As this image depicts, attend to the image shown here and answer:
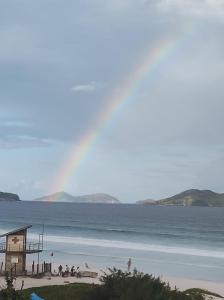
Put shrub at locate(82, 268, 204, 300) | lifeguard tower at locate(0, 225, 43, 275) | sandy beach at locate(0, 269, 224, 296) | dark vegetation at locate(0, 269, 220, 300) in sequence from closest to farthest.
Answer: dark vegetation at locate(0, 269, 220, 300)
shrub at locate(82, 268, 204, 300)
sandy beach at locate(0, 269, 224, 296)
lifeguard tower at locate(0, 225, 43, 275)

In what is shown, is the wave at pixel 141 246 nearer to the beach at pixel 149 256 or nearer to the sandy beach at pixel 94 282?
the beach at pixel 149 256

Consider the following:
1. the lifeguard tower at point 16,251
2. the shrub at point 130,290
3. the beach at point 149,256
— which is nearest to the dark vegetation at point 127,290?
the shrub at point 130,290

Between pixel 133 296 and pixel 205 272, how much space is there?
130 feet

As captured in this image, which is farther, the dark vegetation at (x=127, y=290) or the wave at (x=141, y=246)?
the wave at (x=141, y=246)

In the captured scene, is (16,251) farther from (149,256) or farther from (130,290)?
(130,290)

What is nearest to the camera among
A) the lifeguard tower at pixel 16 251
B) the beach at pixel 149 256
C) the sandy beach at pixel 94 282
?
the sandy beach at pixel 94 282

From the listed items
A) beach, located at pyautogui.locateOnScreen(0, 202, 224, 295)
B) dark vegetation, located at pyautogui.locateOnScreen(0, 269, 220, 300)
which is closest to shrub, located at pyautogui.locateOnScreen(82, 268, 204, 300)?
dark vegetation, located at pyautogui.locateOnScreen(0, 269, 220, 300)

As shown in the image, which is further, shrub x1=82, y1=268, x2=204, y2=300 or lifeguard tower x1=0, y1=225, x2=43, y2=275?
lifeguard tower x1=0, y1=225, x2=43, y2=275

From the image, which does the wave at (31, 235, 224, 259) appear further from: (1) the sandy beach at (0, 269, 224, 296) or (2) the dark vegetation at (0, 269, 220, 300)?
(2) the dark vegetation at (0, 269, 220, 300)

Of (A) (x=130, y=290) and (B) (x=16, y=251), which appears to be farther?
(B) (x=16, y=251)

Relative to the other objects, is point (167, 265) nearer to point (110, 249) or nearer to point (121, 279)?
point (110, 249)

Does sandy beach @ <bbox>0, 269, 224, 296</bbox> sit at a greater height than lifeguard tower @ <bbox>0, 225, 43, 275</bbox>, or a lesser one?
lesser

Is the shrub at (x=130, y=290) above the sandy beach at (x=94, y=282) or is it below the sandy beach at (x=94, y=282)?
above

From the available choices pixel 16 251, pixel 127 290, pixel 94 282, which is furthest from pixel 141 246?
pixel 127 290
